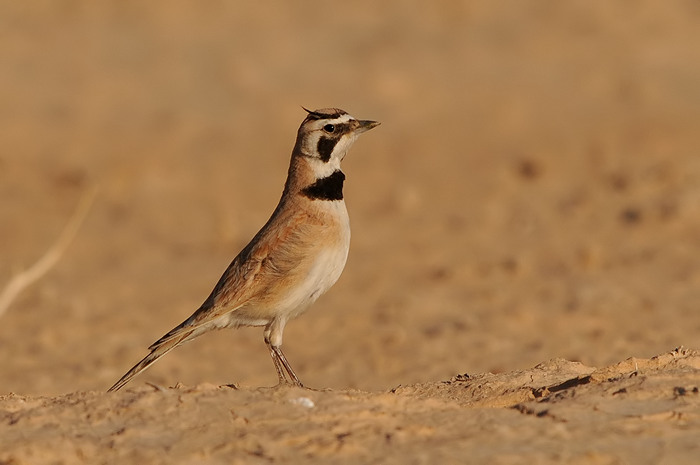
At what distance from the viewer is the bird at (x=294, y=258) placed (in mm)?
7152

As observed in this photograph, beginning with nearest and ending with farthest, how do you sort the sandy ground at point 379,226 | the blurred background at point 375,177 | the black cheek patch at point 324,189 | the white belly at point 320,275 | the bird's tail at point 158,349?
the sandy ground at point 379,226 < the bird's tail at point 158,349 < the white belly at point 320,275 < the black cheek patch at point 324,189 < the blurred background at point 375,177

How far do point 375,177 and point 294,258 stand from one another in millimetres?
8607

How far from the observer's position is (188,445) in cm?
→ 512

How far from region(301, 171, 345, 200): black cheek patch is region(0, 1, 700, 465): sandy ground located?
1.15m

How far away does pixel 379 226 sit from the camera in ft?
47.4

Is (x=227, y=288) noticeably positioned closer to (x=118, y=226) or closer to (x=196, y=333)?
(x=196, y=333)

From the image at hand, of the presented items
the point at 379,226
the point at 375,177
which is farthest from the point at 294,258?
the point at 375,177

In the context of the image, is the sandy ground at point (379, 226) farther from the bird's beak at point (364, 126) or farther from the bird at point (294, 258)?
the bird's beak at point (364, 126)

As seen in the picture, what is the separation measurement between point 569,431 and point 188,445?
5.10ft

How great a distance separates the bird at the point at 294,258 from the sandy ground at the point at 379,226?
25.4 inches

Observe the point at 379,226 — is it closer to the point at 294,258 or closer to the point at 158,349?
the point at 294,258

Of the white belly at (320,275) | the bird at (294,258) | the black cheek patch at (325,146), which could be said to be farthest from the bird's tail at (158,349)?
the black cheek patch at (325,146)

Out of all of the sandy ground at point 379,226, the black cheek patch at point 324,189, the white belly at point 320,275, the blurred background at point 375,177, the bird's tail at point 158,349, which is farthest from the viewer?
the blurred background at point 375,177

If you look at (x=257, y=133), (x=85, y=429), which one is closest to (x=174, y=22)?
(x=257, y=133)
